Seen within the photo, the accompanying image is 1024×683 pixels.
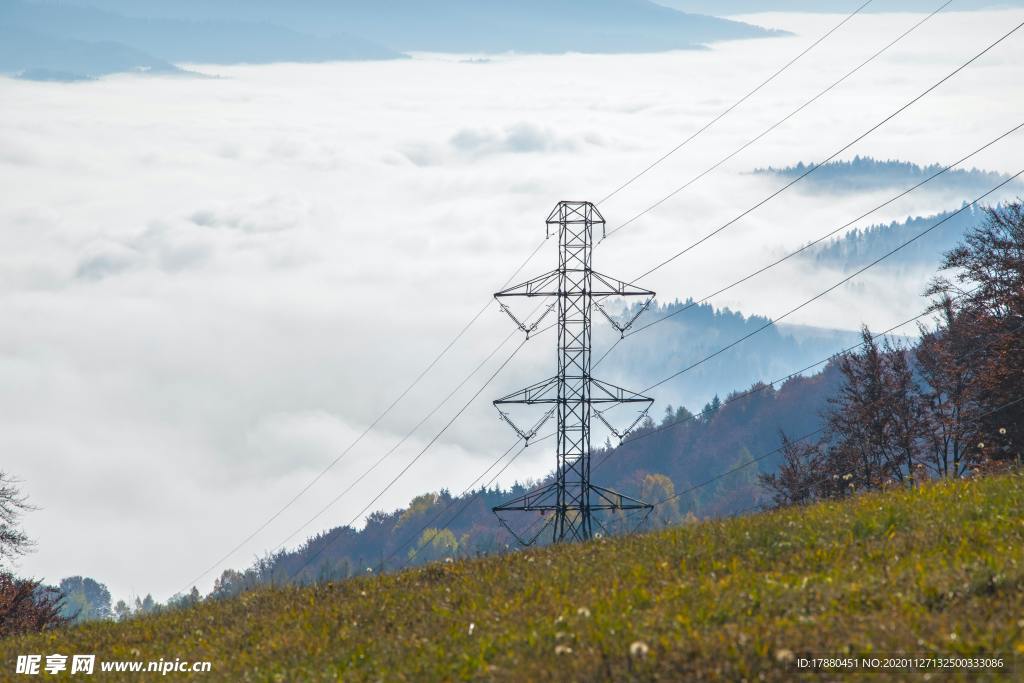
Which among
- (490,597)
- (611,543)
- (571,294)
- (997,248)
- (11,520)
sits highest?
(997,248)

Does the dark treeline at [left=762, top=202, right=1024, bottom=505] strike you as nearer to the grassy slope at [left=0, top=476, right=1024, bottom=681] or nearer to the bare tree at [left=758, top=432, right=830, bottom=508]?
the bare tree at [left=758, top=432, right=830, bottom=508]

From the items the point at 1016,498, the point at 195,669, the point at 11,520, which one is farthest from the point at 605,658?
the point at 11,520

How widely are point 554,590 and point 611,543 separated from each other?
3551 mm

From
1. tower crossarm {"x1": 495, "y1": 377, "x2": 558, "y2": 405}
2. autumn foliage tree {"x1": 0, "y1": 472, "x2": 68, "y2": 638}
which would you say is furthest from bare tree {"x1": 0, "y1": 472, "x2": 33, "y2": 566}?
tower crossarm {"x1": 495, "y1": 377, "x2": 558, "y2": 405}

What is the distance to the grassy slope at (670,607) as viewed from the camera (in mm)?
11859

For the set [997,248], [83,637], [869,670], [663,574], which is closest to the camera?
[869,670]

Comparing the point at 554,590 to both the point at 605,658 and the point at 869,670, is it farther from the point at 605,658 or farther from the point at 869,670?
the point at 869,670

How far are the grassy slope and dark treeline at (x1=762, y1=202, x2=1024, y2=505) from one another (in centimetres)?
3024

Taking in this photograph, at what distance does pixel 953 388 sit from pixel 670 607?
4720cm

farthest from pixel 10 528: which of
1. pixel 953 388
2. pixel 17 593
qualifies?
pixel 953 388

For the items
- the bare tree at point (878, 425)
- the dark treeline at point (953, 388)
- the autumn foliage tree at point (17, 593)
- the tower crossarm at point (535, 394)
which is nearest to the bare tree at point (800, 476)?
the dark treeline at point (953, 388)

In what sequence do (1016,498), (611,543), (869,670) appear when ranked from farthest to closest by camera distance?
(611,543), (1016,498), (869,670)

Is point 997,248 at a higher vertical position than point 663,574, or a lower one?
higher

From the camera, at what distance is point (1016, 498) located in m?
17.6
